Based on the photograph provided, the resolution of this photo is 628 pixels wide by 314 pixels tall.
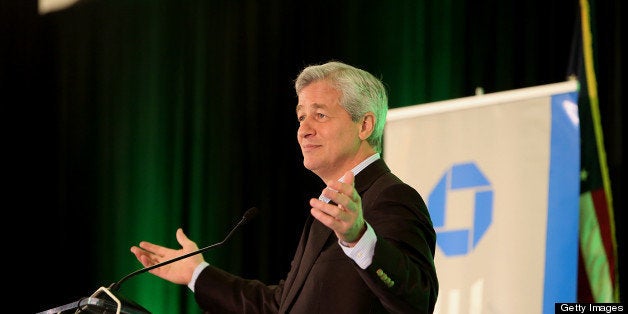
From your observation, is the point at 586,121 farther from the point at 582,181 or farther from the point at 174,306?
the point at 174,306

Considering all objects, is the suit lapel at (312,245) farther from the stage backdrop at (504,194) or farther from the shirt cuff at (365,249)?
the stage backdrop at (504,194)

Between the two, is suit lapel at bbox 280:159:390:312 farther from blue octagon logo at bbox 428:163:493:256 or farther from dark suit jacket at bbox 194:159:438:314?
blue octagon logo at bbox 428:163:493:256

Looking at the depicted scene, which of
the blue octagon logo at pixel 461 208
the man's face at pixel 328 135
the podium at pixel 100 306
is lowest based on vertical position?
the podium at pixel 100 306

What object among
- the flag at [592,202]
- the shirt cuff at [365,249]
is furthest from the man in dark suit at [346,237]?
the flag at [592,202]

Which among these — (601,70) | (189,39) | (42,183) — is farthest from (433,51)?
(42,183)

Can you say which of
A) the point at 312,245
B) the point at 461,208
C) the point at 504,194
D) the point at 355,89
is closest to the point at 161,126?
the point at 461,208

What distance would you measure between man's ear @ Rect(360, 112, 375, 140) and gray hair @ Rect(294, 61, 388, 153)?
1 centimetres

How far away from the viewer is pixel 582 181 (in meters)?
3.21

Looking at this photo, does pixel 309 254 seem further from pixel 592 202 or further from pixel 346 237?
pixel 592 202

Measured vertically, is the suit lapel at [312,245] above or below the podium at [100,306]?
above

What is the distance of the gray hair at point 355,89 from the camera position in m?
2.63

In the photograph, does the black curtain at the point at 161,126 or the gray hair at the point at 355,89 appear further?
the black curtain at the point at 161,126

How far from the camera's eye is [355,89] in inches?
104

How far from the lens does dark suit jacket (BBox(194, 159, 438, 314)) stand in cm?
204
